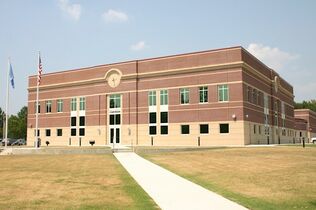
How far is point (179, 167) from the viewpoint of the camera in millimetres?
23156

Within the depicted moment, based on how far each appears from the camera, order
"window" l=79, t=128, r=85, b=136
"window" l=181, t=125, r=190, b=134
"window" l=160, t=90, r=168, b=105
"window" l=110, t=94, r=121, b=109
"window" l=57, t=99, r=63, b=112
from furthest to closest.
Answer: "window" l=57, t=99, r=63, b=112, "window" l=79, t=128, r=85, b=136, "window" l=110, t=94, r=121, b=109, "window" l=160, t=90, r=168, b=105, "window" l=181, t=125, r=190, b=134

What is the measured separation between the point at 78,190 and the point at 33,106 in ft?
212

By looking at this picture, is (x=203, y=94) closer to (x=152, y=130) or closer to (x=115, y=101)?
(x=152, y=130)

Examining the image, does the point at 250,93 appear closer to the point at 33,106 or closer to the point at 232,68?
the point at 232,68

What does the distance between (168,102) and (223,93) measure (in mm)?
8733

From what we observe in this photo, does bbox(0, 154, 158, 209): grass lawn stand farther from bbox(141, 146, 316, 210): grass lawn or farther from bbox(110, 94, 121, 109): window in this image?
bbox(110, 94, 121, 109): window

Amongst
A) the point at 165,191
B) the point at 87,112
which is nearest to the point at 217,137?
the point at 87,112

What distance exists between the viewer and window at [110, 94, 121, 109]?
63.3 meters

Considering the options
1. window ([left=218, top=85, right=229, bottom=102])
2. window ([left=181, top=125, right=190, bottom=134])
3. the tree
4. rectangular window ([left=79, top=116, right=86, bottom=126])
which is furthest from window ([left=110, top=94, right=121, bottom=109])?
the tree

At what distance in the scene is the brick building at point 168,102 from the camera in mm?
53469

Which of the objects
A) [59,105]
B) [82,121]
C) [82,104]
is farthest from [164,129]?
[59,105]

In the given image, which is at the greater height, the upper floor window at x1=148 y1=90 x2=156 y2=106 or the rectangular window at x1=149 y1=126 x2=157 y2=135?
the upper floor window at x1=148 y1=90 x2=156 y2=106

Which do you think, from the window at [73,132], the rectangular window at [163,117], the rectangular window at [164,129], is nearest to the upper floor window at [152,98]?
the rectangular window at [163,117]

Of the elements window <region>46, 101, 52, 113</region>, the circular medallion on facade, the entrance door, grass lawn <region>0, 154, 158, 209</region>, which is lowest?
grass lawn <region>0, 154, 158, 209</region>
